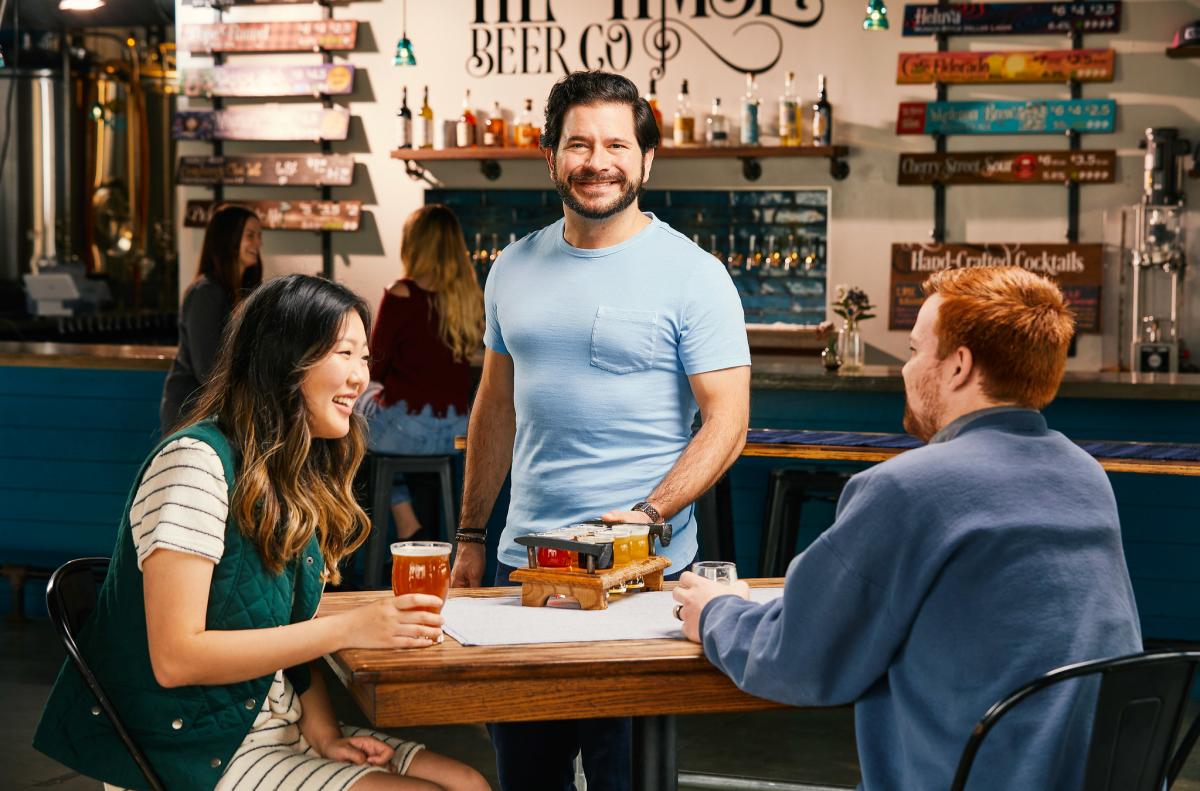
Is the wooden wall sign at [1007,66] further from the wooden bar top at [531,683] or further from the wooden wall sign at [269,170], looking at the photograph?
the wooden bar top at [531,683]

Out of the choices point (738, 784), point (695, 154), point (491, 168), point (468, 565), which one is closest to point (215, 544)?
point (468, 565)

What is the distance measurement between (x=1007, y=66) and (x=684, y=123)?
1.68 meters

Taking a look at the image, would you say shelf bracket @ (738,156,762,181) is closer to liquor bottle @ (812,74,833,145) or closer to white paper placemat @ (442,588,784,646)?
liquor bottle @ (812,74,833,145)

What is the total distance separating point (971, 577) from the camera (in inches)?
66.4

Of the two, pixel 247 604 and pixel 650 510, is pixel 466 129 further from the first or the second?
pixel 247 604

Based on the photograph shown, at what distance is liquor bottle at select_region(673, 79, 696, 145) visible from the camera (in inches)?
299

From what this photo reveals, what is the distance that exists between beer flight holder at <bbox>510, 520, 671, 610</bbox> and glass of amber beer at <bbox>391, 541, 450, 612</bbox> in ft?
0.71

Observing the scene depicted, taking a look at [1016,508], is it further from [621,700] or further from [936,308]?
[621,700]

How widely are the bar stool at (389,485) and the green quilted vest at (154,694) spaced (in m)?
3.02

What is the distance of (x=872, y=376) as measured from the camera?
199 inches

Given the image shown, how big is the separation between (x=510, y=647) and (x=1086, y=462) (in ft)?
2.64

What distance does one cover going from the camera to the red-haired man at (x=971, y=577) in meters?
1.69

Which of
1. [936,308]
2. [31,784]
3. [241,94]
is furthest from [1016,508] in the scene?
[241,94]

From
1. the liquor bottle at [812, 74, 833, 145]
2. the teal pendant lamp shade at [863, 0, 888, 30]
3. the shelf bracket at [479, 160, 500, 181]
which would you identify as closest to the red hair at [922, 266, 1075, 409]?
the teal pendant lamp shade at [863, 0, 888, 30]
